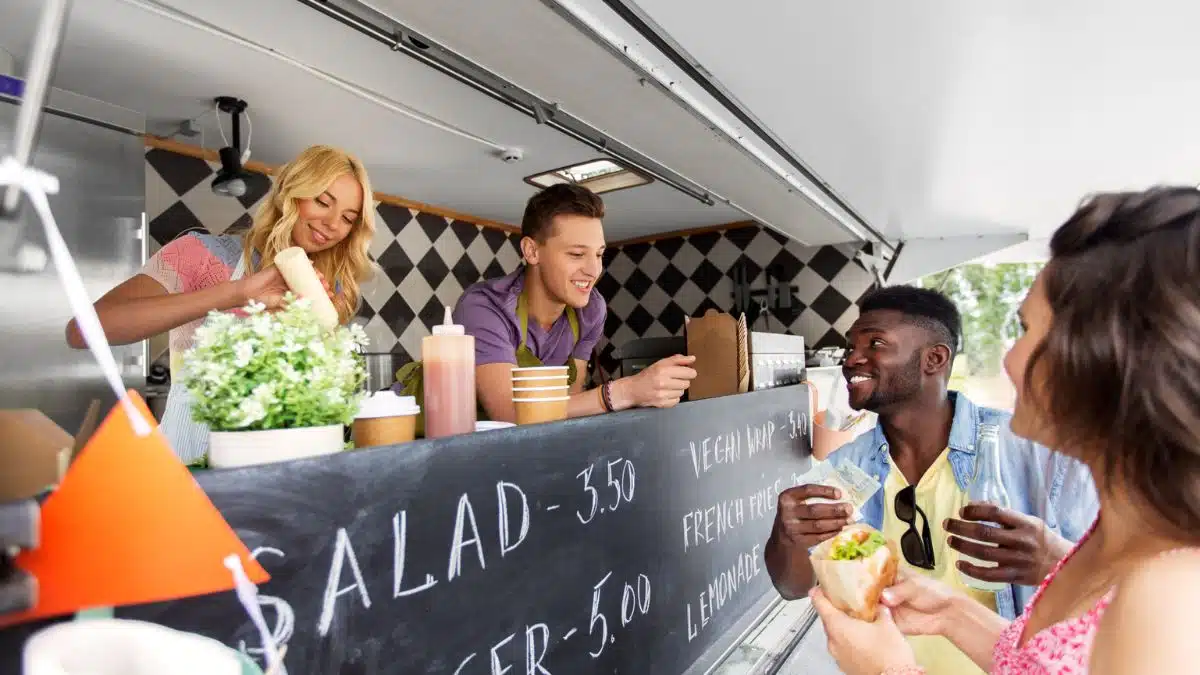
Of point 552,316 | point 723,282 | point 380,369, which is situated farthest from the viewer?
point 723,282

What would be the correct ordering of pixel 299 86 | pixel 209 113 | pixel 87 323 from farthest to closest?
pixel 209 113 < pixel 299 86 < pixel 87 323

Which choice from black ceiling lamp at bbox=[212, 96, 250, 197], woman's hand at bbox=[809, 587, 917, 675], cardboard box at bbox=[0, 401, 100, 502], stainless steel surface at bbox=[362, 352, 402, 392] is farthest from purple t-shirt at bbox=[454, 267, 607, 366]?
stainless steel surface at bbox=[362, 352, 402, 392]

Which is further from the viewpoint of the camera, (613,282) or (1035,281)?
(613,282)

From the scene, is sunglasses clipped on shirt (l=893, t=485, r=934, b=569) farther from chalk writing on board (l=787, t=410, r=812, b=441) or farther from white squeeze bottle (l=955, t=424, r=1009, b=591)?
chalk writing on board (l=787, t=410, r=812, b=441)

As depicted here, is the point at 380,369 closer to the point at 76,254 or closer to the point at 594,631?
the point at 76,254

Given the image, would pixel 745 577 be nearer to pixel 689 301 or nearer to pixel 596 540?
pixel 596 540

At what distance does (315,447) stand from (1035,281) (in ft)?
3.44

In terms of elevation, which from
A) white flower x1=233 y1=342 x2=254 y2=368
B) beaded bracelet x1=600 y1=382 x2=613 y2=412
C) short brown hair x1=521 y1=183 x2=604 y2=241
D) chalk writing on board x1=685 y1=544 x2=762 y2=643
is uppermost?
short brown hair x1=521 y1=183 x2=604 y2=241

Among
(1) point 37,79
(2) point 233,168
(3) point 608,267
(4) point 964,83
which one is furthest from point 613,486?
(3) point 608,267

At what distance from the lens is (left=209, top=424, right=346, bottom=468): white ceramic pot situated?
737 millimetres

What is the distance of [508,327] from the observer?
167 centimetres

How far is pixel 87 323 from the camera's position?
1.56ft

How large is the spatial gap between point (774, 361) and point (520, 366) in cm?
117

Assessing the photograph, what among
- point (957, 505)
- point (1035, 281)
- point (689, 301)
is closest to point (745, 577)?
point (957, 505)
